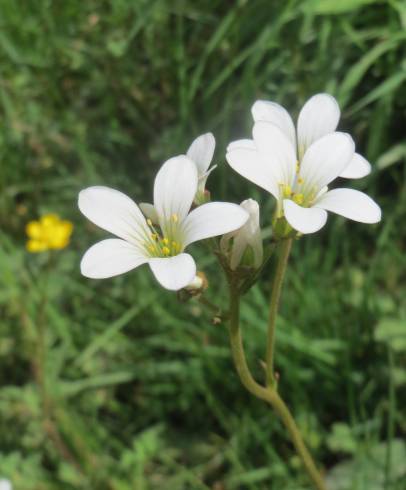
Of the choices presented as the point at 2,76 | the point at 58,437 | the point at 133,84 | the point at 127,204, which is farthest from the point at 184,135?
the point at 127,204

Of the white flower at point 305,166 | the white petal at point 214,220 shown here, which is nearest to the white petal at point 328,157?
the white flower at point 305,166

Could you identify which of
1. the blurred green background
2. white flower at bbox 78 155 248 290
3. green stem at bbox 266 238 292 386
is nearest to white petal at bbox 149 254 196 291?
white flower at bbox 78 155 248 290

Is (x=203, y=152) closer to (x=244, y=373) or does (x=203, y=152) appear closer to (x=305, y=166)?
(x=305, y=166)

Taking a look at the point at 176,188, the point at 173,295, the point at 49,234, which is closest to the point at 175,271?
the point at 176,188

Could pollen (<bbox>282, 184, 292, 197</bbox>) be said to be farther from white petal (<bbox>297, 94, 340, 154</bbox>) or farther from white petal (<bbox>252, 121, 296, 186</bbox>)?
white petal (<bbox>297, 94, 340, 154</bbox>)

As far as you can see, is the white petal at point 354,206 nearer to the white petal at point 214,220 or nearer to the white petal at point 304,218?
the white petal at point 304,218

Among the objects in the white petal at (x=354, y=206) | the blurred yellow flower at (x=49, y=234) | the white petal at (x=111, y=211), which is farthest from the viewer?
the blurred yellow flower at (x=49, y=234)
